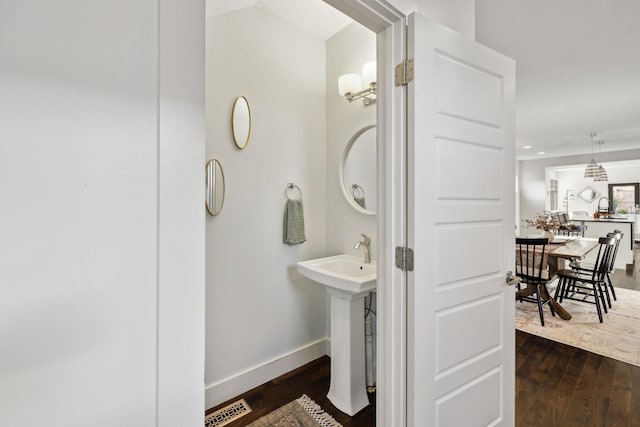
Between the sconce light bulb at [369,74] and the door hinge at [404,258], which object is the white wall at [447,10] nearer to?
the sconce light bulb at [369,74]

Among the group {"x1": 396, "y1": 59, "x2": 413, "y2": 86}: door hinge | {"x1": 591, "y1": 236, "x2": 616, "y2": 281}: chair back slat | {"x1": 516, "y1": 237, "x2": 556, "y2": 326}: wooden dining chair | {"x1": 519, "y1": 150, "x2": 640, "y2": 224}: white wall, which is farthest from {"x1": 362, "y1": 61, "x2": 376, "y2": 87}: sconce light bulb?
{"x1": 519, "y1": 150, "x2": 640, "y2": 224}: white wall

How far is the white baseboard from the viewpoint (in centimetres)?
183

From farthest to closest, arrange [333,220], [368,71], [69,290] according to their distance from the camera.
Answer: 1. [333,220]
2. [368,71]
3. [69,290]

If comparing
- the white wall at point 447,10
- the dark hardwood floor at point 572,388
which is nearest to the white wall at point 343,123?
the white wall at point 447,10

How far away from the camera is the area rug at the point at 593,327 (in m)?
2.59

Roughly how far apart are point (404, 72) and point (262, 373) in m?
2.03

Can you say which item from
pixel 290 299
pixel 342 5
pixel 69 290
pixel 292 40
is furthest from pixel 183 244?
pixel 292 40

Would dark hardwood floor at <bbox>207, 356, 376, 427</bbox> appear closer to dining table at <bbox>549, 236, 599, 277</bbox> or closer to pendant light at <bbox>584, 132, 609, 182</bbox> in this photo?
dining table at <bbox>549, 236, 599, 277</bbox>

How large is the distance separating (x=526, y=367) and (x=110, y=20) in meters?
3.10

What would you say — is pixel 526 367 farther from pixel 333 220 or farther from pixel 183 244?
pixel 183 244

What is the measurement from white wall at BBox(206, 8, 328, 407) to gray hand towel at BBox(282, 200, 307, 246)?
0.17 ft

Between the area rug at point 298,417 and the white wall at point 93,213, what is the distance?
1188 millimetres

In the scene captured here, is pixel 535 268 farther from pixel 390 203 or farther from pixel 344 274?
pixel 390 203

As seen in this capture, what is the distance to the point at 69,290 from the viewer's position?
60 centimetres
